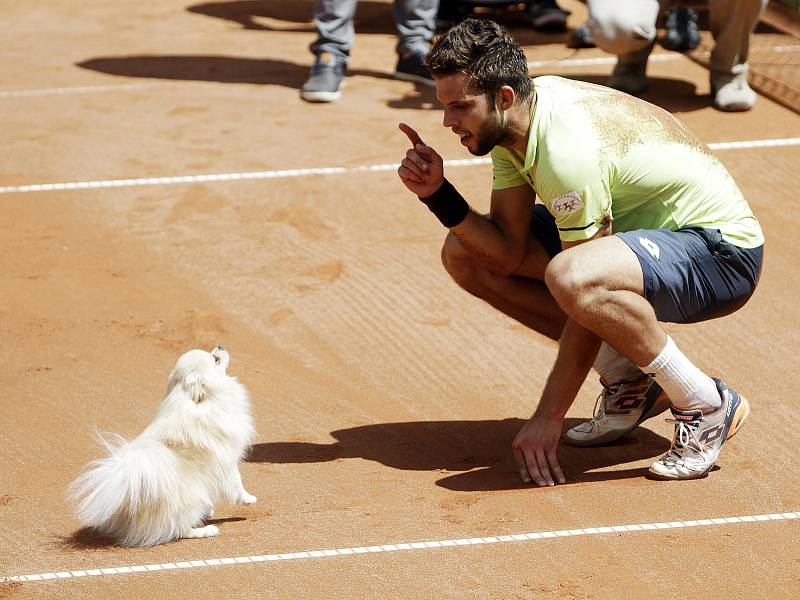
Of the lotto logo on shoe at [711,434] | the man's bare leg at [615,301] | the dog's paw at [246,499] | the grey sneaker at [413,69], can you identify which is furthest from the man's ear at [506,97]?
the grey sneaker at [413,69]

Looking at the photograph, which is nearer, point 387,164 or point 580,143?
point 580,143

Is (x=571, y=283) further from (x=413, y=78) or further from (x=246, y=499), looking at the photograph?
(x=413, y=78)

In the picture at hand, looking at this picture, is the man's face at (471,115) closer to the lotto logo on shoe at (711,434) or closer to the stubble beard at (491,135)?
the stubble beard at (491,135)

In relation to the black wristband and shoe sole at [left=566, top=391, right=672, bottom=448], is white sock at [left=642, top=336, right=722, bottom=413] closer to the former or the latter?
shoe sole at [left=566, top=391, right=672, bottom=448]

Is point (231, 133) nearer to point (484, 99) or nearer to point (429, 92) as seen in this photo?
point (429, 92)

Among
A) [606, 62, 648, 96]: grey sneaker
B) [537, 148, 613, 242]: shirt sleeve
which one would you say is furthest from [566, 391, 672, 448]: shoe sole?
[606, 62, 648, 96]: grey sneaker

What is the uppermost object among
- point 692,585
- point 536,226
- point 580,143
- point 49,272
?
point 580,143

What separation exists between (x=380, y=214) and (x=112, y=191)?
5.55 feet

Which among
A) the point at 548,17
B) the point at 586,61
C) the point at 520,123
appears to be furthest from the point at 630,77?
the point at 520,123

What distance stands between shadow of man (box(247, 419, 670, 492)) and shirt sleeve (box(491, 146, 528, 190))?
38.8 inches

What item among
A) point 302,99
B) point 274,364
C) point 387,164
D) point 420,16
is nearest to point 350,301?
point 274,364

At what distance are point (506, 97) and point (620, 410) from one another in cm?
131

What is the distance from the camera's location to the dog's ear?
376cm

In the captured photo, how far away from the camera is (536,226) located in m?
4.57
